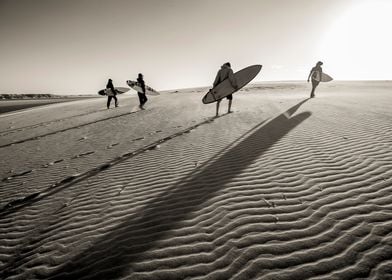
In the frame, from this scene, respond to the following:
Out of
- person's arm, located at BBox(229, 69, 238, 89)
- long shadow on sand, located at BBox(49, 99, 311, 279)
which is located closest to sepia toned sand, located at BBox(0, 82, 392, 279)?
long shadow on sand, located at BBox(49, 99, 311, 279)

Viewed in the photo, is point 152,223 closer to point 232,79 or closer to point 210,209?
point 210,209

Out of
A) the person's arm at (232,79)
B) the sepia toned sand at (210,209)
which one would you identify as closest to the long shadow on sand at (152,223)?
the sepia toned sand at (210,209)

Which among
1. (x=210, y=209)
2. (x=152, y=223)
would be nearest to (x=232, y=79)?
(x=210, y=209)

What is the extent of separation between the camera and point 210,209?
12.4 ft

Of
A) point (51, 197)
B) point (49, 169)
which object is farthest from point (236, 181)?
point (49, 169)

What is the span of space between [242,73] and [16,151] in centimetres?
1094

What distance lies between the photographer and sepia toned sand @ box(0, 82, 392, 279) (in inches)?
107

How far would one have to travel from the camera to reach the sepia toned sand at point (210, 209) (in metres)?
2.73

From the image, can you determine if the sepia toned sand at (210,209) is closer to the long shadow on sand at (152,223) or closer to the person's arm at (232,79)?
the long shadow on sand at (152,223)

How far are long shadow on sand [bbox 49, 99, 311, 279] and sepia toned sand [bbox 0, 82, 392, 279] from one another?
0.02 m

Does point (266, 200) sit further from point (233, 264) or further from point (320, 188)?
point (233, 264)

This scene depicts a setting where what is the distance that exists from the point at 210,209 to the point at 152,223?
35.4 inches

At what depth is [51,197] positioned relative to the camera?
4.93 meters

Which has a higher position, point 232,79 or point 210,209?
point 232,79
